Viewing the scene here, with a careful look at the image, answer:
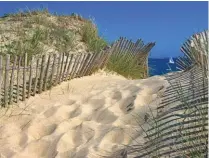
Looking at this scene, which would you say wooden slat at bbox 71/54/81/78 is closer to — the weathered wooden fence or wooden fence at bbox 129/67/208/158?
the weathered wooden fence

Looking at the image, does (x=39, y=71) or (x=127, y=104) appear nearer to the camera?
(x=127, y=104)

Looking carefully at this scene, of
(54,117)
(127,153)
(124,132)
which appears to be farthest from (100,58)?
(127,153)

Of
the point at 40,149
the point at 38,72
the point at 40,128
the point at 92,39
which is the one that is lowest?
the point at 40,149

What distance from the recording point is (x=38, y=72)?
23.2ft

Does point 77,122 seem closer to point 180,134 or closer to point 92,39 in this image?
point 180,134

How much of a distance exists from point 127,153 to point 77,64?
4508 millimetres

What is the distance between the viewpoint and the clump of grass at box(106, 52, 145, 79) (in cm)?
1043

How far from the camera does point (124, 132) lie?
14.3 feet

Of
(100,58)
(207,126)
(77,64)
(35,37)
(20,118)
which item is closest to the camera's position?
(207,126)

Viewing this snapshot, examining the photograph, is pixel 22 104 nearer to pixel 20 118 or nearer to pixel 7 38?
pixel 20 118

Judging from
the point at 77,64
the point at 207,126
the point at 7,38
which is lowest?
the point at 207,126

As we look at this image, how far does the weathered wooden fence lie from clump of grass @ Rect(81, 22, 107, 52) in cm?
229

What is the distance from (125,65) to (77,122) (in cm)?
582

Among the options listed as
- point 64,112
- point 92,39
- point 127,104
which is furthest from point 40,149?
point 92,39
